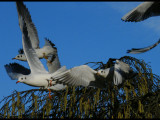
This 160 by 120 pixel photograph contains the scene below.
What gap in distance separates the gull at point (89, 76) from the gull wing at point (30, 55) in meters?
0.76

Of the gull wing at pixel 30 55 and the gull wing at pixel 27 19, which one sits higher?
the gull wing at pixel 27 19

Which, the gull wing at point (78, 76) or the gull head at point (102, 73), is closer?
the gull head at point (102, 73)

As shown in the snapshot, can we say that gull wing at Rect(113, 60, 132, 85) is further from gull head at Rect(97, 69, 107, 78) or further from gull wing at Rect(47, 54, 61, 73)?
gull wing at Rect(47, 54, 61, 73)

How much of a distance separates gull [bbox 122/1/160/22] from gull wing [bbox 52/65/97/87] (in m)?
1.22

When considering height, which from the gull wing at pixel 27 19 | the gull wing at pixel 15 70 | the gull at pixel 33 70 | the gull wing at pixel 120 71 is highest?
the gull wing at pixel 27 19

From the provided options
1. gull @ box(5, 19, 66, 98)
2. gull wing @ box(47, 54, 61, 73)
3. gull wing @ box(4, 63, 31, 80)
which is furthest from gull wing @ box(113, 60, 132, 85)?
gull wing @ box(4, 63, 31, 80)

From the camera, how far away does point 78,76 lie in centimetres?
521

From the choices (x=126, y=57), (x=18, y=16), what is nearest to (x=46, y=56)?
(x=18, y=16)

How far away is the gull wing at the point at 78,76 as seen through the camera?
5094 mm

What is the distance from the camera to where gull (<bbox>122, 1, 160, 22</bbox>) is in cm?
570

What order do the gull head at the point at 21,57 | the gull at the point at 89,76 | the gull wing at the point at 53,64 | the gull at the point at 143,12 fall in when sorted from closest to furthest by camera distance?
the gull at the point at 89,76 → the gull at the point at 143,12 → the gull wing at the point at 53,64 → the gull head at the point at 21,57

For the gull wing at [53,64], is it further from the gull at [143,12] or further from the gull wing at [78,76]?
the gull at [143,12]

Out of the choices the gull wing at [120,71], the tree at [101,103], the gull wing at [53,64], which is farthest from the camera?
the gull wing at [53,64]

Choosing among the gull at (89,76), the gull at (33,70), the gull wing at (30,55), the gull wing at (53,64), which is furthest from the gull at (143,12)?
the gull wing at (53,64)
